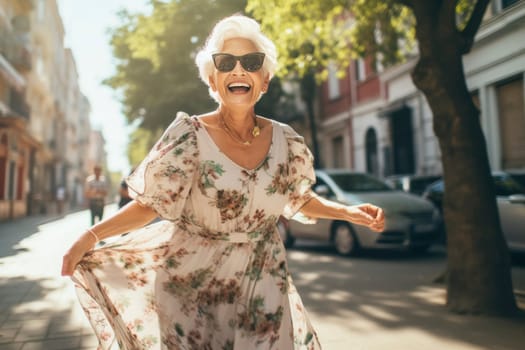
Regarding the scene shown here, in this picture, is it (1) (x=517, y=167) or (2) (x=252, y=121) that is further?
(1) (x=517, y=167)

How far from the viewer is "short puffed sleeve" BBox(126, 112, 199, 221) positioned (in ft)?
6.33

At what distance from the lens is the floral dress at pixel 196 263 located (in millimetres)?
1945

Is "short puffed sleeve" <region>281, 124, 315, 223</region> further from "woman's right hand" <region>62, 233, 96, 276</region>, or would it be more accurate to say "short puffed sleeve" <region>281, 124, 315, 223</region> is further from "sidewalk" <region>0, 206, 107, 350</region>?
"sidewalk" <region>0, 206, 107, 350</region>

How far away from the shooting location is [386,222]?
8.62 meters

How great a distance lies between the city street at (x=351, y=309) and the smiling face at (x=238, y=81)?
2.48m

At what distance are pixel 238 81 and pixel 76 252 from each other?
96cm

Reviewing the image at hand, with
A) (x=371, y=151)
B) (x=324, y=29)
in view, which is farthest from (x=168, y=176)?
(x=371, y=151)

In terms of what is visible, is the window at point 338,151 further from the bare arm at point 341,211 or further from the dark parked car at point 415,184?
the bare arm at point 341,211

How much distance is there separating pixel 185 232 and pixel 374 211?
3.03 feet

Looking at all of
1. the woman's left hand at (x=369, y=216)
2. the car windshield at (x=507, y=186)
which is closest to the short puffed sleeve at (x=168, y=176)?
the woman's left hand at (x=369, y=216)

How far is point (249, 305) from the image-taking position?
6.49 feet

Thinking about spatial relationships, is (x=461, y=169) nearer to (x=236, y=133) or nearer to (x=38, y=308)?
(x=236, y=133)

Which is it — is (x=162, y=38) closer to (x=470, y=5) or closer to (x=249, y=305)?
(x=470, y=5)

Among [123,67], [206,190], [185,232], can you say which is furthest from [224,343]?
[123,67]
